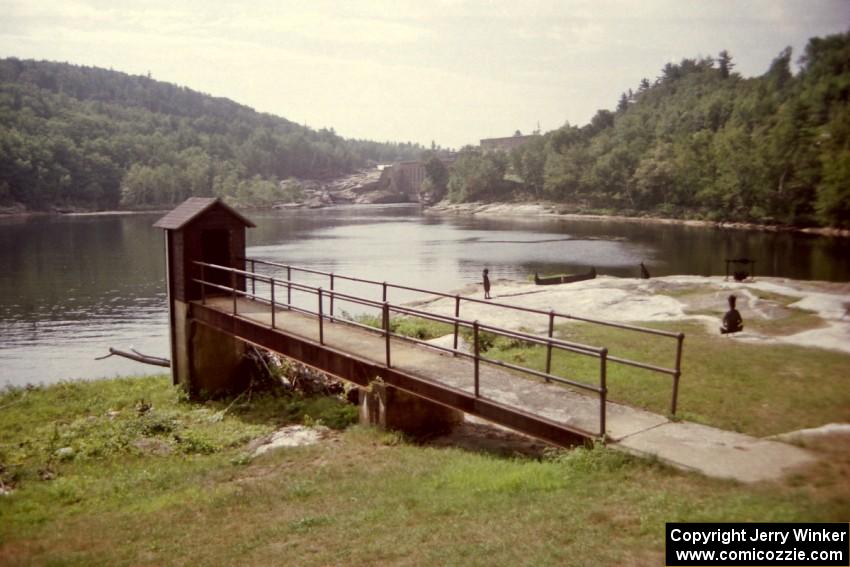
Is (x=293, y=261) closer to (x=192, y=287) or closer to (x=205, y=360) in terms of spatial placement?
(x=192, y=287)

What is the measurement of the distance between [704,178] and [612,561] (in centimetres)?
10182

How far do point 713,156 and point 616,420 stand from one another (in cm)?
10365

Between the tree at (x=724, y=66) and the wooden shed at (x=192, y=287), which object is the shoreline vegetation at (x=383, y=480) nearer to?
the wooden shed at (x=192, y=287)

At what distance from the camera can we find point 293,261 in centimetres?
5959

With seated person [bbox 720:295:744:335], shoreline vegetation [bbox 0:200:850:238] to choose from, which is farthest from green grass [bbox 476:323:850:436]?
shoreline vegetation [bbox 0:200:850:238]

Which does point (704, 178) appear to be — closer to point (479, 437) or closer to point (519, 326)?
point (519, 326)

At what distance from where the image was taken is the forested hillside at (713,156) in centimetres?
7844

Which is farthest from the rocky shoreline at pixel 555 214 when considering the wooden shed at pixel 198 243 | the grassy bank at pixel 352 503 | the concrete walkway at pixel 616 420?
the grassy bank at pixel 352 503

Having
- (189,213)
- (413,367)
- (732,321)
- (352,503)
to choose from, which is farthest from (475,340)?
(189,213)

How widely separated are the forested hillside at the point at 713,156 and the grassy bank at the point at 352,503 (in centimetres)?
5763

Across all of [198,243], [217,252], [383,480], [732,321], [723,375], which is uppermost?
[198,243]

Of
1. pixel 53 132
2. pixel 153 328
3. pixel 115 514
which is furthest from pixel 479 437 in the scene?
pixel 53 132

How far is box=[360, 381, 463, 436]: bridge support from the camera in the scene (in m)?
11.6

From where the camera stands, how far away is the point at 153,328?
33188mm
